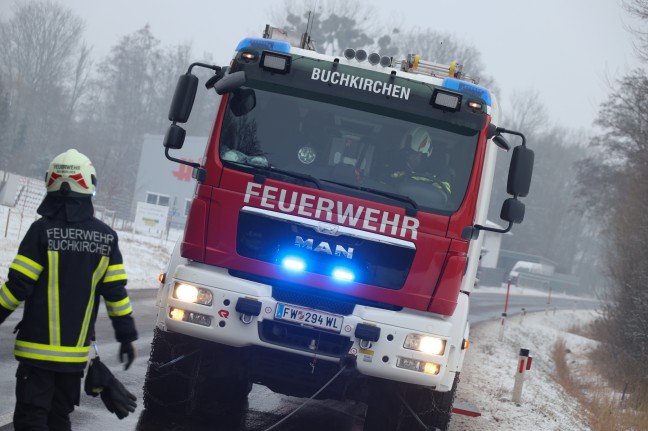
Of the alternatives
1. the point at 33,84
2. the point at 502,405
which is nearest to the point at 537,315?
the point at 502,405

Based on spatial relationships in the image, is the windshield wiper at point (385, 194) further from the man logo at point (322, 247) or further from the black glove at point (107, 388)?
the black glove at point (107, 388)

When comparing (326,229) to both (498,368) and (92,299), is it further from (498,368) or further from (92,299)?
(498,368)

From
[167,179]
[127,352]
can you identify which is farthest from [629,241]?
[167,179]

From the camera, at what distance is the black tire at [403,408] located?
7.18 meters

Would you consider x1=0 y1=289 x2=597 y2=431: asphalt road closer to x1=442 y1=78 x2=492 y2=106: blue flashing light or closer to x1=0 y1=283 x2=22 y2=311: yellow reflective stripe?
x1=0 y1=283 x2=22 y2=311: yellow reflective stripe

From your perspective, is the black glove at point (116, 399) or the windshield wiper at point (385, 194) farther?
the windshield wiper at point (385, 194)

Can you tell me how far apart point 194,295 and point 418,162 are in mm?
2108

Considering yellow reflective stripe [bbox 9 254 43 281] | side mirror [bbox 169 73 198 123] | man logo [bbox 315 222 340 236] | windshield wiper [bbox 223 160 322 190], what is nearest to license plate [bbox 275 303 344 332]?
man logo [bbox 315 222 340 236]

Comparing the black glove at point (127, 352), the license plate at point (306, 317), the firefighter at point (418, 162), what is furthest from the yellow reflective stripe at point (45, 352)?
the firefighter at point (418, 162)

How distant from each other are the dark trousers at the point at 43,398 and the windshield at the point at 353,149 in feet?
8.96

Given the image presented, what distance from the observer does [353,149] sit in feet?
23.5

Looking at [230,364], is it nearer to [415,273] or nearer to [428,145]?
[415,273]

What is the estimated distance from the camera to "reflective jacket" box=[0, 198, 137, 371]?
4465 mm

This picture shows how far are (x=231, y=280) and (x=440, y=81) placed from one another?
2.46 m
